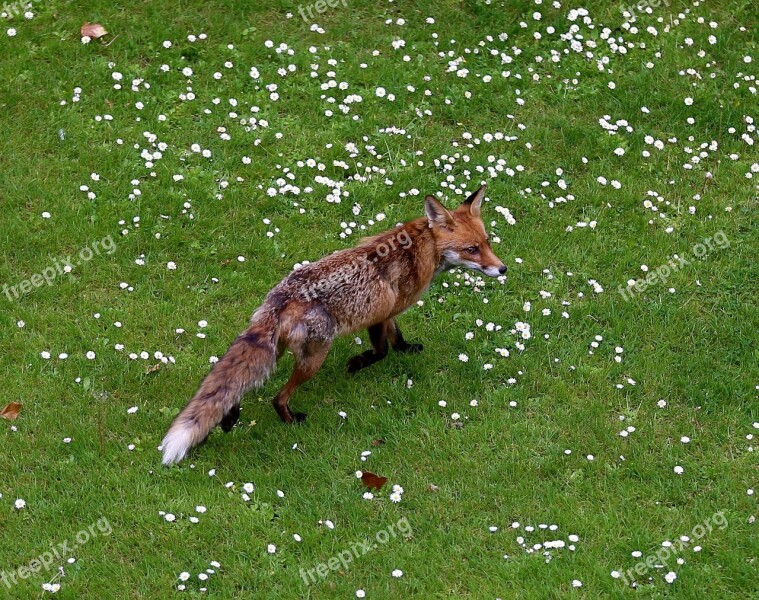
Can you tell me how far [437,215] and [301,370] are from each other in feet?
6.65

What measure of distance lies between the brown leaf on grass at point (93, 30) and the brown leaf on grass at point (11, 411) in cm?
613

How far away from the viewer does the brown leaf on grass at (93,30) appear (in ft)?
42.4

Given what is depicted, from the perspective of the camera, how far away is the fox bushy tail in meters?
7.96

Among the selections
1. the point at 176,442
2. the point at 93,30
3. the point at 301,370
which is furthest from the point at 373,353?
the point at 93,30

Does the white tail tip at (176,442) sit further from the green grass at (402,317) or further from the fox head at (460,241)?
the fox head at (460,241)

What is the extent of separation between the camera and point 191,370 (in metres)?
9.24

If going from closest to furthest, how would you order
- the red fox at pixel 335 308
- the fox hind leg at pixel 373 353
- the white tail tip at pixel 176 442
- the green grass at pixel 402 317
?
the green grass at pixel 402 317, the white tail tip at pixel 176 442, the red fox at pixel 335 308, the fox hind leg at pixel 373 353

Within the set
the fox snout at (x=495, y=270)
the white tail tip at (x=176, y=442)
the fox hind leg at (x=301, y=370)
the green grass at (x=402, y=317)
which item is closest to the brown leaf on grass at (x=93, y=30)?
the green grass at (x=402, y=317)

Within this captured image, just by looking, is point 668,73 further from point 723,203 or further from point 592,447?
point 592,447

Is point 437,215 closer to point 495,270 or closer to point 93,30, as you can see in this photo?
point 495,270

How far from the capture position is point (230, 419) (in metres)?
8.60

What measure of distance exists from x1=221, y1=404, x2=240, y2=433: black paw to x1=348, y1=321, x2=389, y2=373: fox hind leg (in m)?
1.35

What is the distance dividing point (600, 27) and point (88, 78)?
7006mm

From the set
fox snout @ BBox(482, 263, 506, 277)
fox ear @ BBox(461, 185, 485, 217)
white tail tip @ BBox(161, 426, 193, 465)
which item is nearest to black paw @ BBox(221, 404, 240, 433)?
white tail tip @ BBox(161, 426, 193, 465)
